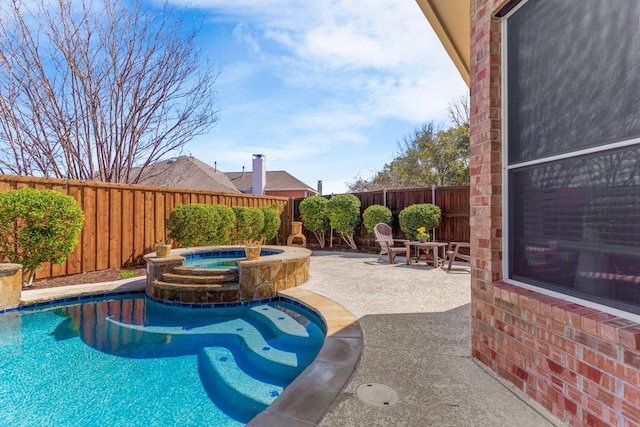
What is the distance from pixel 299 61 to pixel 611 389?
9222mm

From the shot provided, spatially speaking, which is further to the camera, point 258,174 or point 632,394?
point 258,174

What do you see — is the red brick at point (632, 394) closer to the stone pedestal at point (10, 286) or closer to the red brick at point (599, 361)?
the red brick at point (599, 361)

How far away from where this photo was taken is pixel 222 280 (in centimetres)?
489

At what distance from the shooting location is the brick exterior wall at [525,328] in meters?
1.36

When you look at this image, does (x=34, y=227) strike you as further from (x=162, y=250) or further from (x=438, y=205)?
(x=438, y=205)

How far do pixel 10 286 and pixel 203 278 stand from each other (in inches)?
101

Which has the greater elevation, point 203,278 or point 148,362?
point 203,278

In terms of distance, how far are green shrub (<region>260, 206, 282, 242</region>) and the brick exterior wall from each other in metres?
8.33

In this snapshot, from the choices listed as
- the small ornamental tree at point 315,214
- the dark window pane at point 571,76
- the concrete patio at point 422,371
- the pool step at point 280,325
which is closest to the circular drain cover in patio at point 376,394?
the concrete patio at point 422,371

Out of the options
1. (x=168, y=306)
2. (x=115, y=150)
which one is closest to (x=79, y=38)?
(x=115, y=150)

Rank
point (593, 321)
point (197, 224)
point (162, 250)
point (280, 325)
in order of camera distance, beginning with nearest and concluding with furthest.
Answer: point (593, 321), point (280, 325), point (162, 250), point (197, 224)

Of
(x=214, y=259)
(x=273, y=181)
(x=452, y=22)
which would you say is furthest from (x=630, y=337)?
(x=273, y=181)

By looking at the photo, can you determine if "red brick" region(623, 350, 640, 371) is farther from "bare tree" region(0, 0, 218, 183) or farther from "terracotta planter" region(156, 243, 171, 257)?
"bare tree" region(0, 0, 218, 183)

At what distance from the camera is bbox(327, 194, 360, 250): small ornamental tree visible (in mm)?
10445
